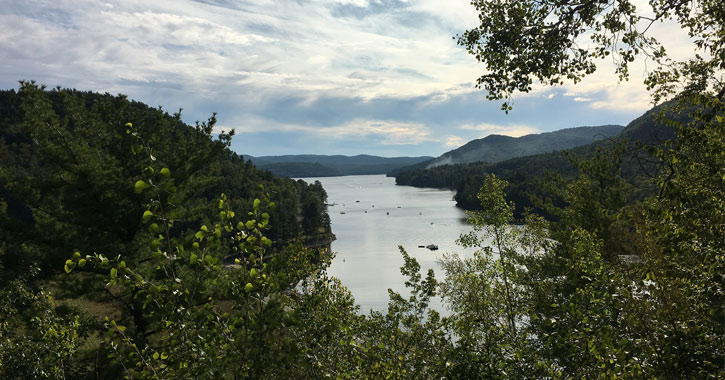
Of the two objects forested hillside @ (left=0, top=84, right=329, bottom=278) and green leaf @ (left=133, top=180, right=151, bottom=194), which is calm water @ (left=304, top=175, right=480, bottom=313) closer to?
forested hillside @ (left=0, top=84, right=329, bottom=278)

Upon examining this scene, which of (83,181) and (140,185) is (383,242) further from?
(140,185)

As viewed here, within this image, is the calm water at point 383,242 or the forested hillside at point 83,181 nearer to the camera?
the forested hillside at point 83,181

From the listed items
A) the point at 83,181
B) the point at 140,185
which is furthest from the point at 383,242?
the point at 140,185

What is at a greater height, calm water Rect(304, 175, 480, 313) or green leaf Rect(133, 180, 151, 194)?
green leaf Rect(133, 180, 151, 194)

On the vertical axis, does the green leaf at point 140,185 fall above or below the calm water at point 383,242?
above

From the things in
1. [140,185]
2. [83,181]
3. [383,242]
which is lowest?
[383,242]

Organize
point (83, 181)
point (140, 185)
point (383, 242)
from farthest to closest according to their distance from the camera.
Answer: point (383, 242) < point (83, 181) < point (140, 185)

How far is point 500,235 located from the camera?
13.9 metres

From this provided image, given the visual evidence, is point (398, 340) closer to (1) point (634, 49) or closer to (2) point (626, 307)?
(2) point (626, 307)

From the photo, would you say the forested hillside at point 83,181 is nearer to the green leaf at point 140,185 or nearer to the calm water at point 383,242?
the green leaf at point 140,185

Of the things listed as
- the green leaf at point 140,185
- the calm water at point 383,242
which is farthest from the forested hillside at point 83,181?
the calm water at point 383,242

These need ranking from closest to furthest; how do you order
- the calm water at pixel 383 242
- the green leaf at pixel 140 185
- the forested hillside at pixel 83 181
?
the green leaf at pixel 140 185
the forested hillside at pixel 83 181
the calm water at pixel 383 242

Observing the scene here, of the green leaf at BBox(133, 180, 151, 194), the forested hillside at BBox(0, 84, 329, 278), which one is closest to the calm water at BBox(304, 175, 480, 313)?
the forested hillside at BBox(0, 84, 329, 278)

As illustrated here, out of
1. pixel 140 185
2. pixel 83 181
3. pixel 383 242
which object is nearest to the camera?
pixel 140 185
